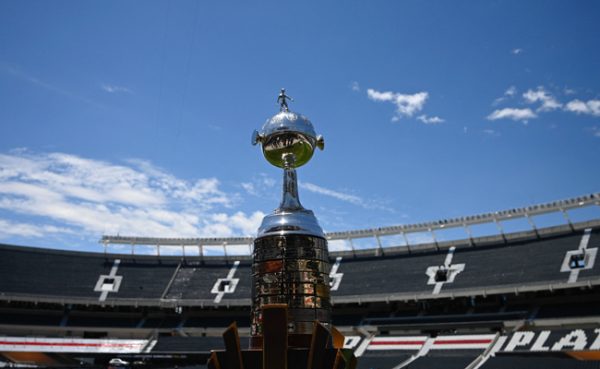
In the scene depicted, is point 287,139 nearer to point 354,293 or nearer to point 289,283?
point 289,283

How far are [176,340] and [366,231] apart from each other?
16828mm

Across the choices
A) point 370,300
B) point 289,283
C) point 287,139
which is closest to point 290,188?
point 287,139

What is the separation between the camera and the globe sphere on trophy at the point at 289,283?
5641mm

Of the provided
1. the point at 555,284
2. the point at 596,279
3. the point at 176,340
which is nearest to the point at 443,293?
the point at 555,284

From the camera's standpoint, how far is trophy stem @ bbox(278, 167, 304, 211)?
24.6 feet

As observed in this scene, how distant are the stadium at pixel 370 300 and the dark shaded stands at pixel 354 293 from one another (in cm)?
9

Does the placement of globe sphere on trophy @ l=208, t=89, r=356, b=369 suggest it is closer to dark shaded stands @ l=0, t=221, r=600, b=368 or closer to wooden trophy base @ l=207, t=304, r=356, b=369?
wooden trophy base @ l=207, t=304, r=356, b=369

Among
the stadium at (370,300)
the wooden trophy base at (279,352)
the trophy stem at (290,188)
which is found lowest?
the wooden trophy base at (279,352)

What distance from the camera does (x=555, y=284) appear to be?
3103cm

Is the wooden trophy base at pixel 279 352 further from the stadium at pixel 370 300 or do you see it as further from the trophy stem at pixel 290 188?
the stadium at pixel 370 300

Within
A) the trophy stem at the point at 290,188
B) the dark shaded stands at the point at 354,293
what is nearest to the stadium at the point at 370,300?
the dark shaded stands at the point at 354,293

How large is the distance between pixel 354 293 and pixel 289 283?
3268 centimetres

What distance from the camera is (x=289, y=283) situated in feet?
21.5

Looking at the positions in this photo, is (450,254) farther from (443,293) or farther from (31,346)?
(31,346)
